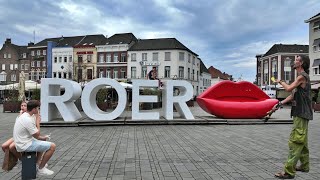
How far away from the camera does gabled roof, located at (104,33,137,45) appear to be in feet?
208

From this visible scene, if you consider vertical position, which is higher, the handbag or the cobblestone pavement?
the handbag

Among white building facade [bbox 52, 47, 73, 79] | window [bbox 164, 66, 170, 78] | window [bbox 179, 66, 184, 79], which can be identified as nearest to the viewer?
window [bbox 164, 66, 170, 78]

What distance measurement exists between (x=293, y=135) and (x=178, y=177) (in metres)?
2.17

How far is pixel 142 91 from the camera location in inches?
1155

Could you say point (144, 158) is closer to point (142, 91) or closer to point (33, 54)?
point (142, 91)

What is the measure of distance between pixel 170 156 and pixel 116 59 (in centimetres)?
5604

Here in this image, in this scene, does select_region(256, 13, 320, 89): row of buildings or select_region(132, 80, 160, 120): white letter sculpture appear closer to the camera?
select_region(132, 80, 160, 120): white letter sculpture

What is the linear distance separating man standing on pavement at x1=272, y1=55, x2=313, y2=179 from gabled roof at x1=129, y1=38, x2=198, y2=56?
54.8 metres

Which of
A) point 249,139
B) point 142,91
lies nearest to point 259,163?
point 249,139

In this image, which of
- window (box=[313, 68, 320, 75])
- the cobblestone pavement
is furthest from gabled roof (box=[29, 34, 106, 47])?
the cobblestone pavement

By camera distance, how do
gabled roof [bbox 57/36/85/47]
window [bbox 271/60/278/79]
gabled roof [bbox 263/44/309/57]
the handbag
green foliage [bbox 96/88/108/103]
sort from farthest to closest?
gabled roof [bbox 57/36/85/47] < window [bbox 271/60/278/79] < gabled roof [bbox 263/44/309/57] < green foliage [bbox 96/88/108/103] < the handbag

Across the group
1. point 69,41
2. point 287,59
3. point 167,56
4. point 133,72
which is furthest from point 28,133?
point 69,41

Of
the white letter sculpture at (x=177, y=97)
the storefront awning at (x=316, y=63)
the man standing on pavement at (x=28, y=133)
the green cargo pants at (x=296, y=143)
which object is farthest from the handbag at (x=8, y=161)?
the storefront awning at (x=316, y=63)

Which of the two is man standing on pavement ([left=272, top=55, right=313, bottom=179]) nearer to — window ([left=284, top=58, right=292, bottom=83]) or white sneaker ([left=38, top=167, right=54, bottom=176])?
white sneaker ([left=38, top=167, right=54, bottom=176])
